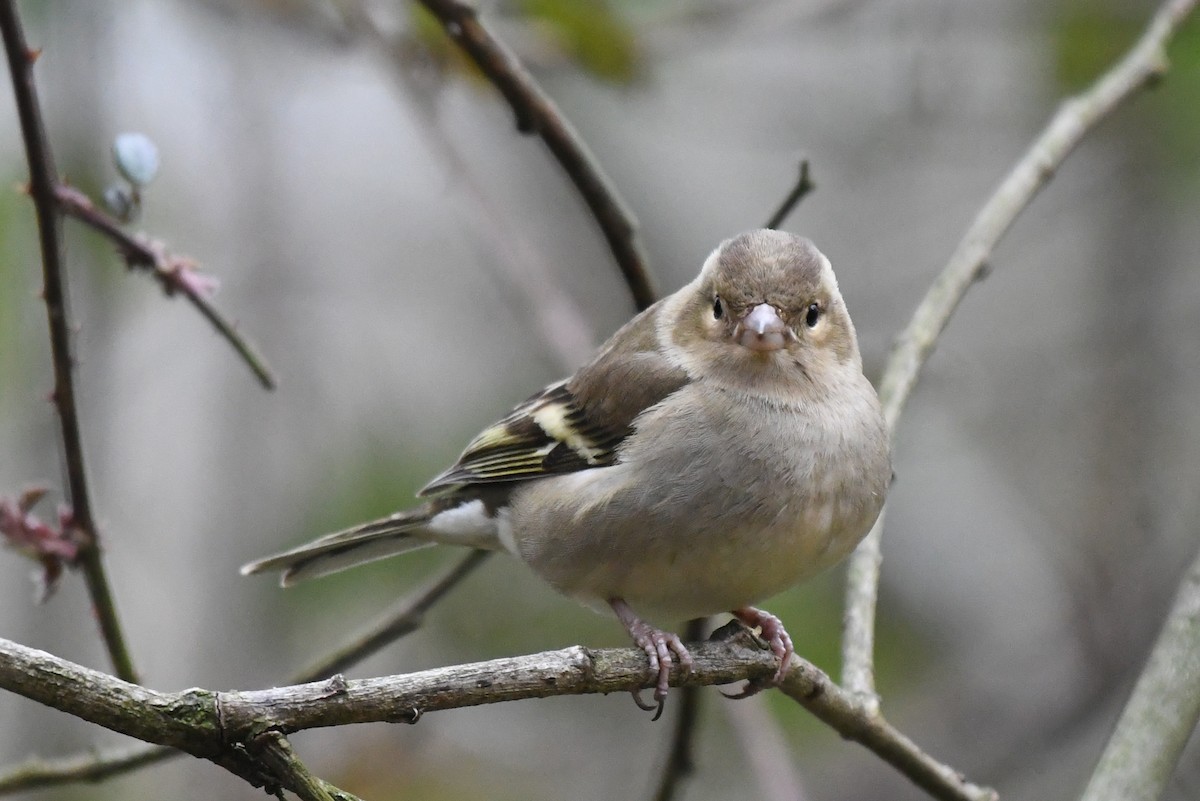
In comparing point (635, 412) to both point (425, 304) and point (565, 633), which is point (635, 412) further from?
point (425, 304)

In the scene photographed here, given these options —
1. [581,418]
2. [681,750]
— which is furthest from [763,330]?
[681,750]

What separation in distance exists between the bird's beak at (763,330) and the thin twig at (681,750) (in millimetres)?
1061

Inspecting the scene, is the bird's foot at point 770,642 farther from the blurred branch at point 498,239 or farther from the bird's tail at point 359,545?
the blurred branch at point 498,239

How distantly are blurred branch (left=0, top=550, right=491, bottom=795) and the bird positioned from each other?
201mm

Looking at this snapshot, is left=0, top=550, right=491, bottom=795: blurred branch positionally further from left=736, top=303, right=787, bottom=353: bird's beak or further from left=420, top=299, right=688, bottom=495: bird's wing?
left=736, top=303, right=787, bottom=353: bird's beak

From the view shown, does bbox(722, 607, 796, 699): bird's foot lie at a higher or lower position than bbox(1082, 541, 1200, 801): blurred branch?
higher

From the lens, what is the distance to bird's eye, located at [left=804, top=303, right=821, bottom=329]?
362 cm

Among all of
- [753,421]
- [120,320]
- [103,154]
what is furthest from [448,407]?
[753,421]

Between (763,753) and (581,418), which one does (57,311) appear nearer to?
(581,418)

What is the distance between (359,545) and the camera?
13.9 feet

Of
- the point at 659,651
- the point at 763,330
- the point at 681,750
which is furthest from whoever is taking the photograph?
the point at 681,750

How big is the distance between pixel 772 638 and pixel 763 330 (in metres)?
0.80

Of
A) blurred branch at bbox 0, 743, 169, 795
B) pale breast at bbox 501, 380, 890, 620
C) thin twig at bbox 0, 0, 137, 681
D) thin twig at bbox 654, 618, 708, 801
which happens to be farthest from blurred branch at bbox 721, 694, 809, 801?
thin twig at bbox 0, 0, 137, 681

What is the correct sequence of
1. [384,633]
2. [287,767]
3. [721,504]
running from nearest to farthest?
[287,767], [721,504], [384,633]
